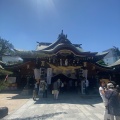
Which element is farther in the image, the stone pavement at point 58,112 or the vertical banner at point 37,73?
the vertical banner at point 37,73

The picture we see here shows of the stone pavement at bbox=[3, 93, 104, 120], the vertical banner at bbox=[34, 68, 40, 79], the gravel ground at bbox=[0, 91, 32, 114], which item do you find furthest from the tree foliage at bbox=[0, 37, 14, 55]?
the stone pavement at bbox=[3, 93, 104, 120]

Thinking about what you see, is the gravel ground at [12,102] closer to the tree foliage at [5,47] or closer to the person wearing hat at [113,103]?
the person wearing hat at [113,103]

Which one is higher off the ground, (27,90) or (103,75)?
(103,75)

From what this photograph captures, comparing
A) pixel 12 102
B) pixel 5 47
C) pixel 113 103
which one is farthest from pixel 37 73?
pixel 5 47

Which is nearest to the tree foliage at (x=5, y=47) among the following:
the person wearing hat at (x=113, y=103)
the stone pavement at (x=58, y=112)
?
the stone pavement at (x=58, y=112)

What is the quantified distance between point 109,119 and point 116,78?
2228cm

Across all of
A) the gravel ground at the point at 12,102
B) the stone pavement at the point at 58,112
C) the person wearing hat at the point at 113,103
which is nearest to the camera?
the person wearing hat at the point at 113,103

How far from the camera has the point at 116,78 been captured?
28.1m

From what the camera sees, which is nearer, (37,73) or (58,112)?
(58,112)

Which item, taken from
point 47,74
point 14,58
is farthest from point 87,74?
point 14,58

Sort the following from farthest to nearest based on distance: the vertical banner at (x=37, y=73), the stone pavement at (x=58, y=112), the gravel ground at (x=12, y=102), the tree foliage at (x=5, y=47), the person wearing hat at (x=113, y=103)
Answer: the tree foliage at (x=5, y=47) → the vertical banner at (x=37, y=73) → the gravel ground at (x=12, y=102) → the stone pavement at (x=58, y=112) → the person wearing hat at (x=113, y=103)

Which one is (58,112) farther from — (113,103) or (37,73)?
(37,73)

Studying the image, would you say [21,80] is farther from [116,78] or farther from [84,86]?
[116,78]

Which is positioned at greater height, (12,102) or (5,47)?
(5,47)
